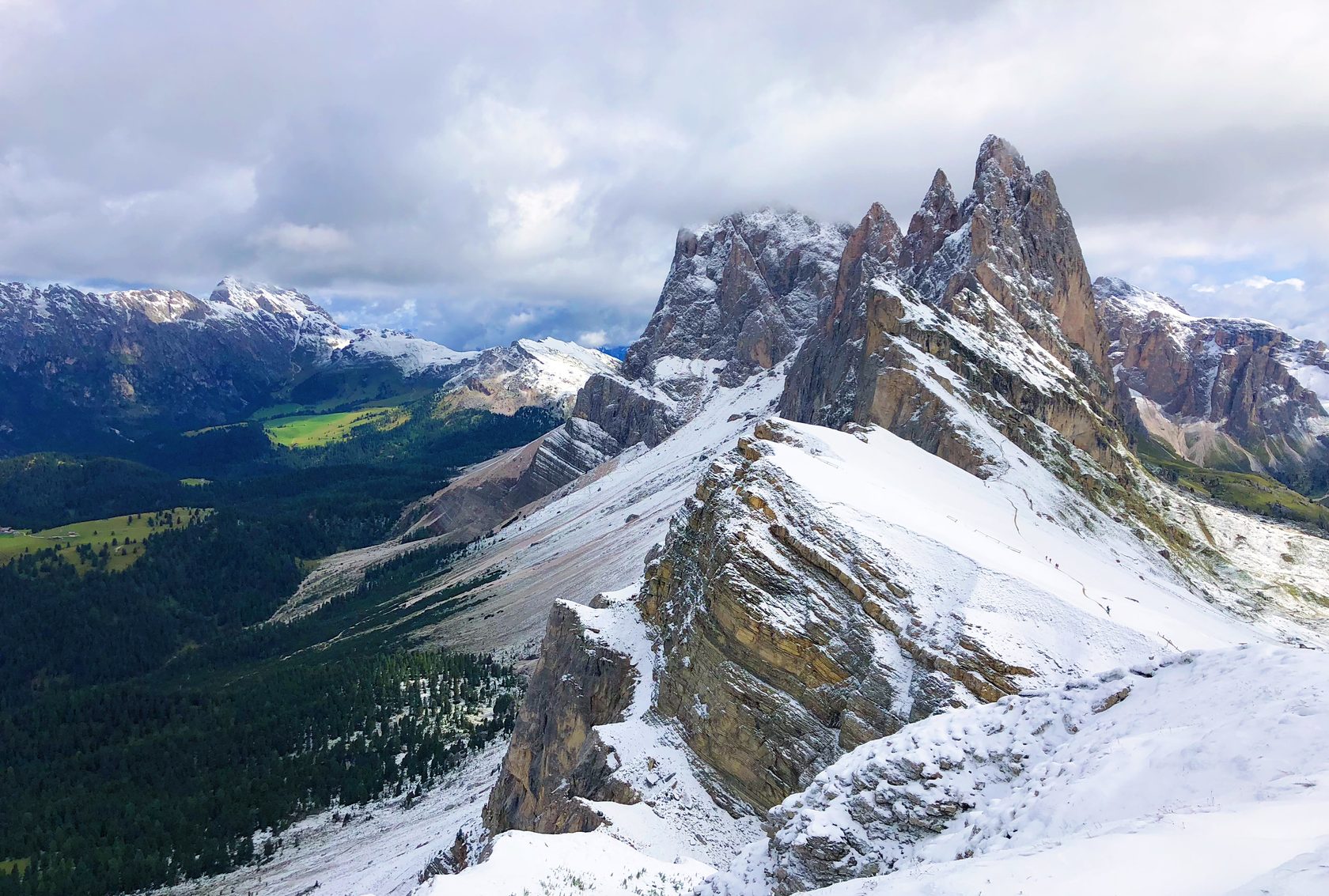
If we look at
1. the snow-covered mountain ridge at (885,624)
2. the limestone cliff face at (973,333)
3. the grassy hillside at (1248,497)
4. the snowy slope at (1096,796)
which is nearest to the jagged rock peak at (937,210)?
the limestone cliff face at (973,333)

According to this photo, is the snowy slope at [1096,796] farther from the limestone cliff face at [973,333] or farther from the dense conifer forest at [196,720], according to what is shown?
the dense conifer forest at [196,720]

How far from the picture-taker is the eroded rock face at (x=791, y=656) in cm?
3294

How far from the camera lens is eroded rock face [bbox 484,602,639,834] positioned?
37.2 meters

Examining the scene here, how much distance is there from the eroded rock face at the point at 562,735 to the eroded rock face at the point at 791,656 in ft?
14.4

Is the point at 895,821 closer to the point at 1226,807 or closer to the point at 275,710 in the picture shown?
the point at 1226,807

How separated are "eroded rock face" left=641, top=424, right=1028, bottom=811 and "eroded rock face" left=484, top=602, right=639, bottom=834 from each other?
4.38 metres

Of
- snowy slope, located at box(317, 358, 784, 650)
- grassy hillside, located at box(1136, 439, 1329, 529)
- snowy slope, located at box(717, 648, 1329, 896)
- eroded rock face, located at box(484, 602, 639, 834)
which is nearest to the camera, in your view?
snowy slope, located at box(717, 648, 1329, 896)

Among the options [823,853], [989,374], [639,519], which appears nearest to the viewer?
[823,853]

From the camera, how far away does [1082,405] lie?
91.9 meters

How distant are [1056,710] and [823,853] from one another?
24.7 ft

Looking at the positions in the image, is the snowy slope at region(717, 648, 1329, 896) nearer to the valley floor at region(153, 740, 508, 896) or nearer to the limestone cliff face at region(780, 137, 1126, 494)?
the valley floor at region(153, 740, 508, 896)

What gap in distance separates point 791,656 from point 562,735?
17.1 metres

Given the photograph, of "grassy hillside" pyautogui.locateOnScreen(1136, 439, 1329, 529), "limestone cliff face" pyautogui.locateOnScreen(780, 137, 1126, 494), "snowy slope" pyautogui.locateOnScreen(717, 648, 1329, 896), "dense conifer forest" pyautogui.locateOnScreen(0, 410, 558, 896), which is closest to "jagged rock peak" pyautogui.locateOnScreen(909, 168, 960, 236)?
"limestone cliff face" pyautogui.locateOnScreen(780, 137, 1126, 494)

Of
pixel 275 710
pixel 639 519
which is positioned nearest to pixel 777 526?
pixel 639 519
